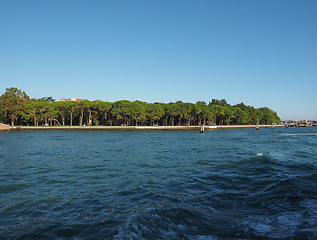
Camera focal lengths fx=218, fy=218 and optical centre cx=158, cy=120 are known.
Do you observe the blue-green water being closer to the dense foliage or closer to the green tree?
the dense foliage

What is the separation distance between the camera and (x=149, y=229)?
6.14 metres

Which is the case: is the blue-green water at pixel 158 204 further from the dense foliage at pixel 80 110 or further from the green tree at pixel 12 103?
the green tree at pixel 12 103

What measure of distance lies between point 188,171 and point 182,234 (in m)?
8.75

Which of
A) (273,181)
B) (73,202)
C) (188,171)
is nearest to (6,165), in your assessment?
(73,202)

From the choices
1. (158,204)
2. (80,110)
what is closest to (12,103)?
(80,110)

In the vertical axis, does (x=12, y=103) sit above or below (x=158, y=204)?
above

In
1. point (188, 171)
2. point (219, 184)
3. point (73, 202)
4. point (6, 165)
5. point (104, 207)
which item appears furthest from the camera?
point (6, 165)

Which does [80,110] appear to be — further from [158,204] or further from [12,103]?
[158,204]

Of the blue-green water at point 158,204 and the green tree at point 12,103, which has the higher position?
the green tree at point 12,103

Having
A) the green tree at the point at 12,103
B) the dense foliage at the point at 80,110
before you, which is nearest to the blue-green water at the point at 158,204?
the dense foliage at the point at 80,110

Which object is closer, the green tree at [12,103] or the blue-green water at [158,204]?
the blue-green water at [158,204]

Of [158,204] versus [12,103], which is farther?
[12,103]

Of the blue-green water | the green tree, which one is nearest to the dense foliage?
the green tree

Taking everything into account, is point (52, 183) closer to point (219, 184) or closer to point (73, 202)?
point (73, 202)
